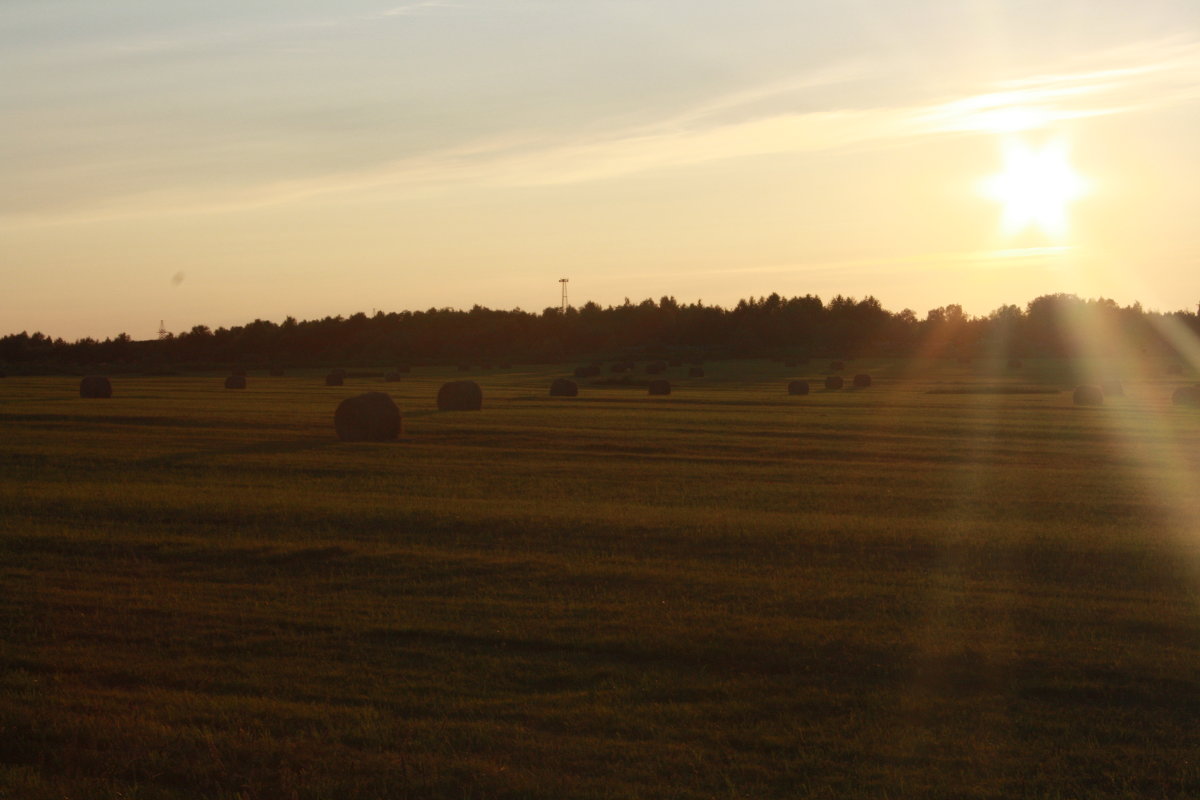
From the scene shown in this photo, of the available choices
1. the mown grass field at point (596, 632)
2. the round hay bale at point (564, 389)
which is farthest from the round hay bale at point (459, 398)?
the mown grass field at point (596, 632)

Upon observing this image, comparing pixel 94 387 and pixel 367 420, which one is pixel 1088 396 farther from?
pixel 94 387

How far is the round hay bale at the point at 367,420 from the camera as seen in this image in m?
28.4

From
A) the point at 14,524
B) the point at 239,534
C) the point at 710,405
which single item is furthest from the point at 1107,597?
the point at 710,405

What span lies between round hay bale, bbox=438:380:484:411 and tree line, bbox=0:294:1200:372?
58.2m

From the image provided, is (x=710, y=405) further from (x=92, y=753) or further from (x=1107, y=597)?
(x=92, y=753)

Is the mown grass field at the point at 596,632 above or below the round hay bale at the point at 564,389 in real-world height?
below

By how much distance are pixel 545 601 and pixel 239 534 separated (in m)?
5.24

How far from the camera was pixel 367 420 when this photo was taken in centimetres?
2841

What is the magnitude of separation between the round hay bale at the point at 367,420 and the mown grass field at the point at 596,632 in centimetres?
628

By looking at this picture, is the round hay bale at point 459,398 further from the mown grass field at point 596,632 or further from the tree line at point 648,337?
the tree line at point 648,337

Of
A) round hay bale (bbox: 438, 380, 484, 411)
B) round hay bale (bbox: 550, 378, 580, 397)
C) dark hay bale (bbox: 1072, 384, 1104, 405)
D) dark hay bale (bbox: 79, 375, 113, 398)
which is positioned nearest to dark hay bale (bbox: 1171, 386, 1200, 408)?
dark hay bale (bbox: 1072, 384, 1104, 405)

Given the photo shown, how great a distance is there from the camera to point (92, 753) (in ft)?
23.0

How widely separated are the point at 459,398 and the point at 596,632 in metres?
31.1

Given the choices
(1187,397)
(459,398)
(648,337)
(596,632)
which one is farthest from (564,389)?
(648,337)
